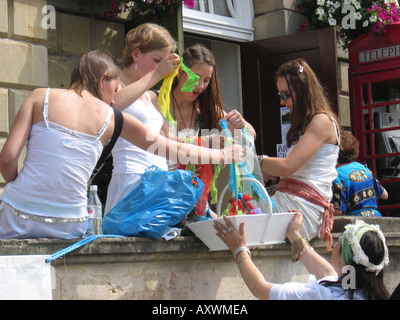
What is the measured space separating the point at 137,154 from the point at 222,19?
4228mm

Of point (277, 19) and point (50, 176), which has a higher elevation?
point (277, 19)

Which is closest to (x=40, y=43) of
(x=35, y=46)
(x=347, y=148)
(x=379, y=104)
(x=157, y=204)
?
(x=35, y=46)

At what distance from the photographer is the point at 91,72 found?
4.04m

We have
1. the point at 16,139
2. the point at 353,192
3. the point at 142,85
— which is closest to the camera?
the point at 16,139

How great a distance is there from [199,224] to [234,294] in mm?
519

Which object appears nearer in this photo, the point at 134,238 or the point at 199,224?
the point at 134,238

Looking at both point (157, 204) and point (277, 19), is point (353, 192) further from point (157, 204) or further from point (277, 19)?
point (277, 19)

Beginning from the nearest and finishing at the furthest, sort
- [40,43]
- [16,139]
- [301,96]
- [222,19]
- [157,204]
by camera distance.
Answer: [16,139], [157,204], [301,96], [40,43], [222,19]

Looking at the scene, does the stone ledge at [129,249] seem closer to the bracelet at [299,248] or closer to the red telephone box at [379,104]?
the bracelet at [299,248]

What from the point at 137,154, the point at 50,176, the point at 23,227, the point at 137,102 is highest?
the point at 137,102

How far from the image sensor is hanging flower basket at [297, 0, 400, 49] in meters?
8.36

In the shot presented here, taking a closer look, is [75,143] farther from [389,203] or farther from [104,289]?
[389,203]
